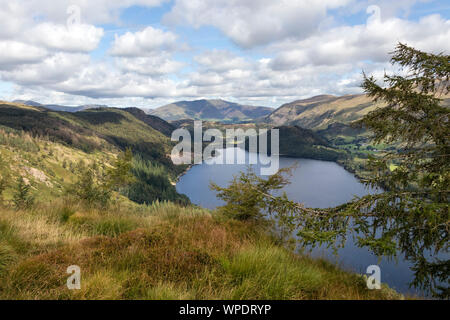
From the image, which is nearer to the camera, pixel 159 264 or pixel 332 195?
pixel 159 264

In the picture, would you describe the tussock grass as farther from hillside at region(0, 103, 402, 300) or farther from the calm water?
the calm water

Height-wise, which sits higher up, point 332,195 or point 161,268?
point 161,268

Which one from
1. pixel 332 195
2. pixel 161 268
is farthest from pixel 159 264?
pixel 332 195

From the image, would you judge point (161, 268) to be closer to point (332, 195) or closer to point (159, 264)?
point (159, 264)

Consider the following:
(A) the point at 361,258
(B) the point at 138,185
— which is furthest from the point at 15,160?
(A) the point at 361,258

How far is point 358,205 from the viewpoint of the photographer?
252 inches

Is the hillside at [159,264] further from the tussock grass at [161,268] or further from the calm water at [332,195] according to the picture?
the calm water at [332,195]

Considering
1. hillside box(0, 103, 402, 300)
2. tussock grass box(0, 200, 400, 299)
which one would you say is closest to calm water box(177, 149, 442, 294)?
hillside box(0, 103, 402, 300)

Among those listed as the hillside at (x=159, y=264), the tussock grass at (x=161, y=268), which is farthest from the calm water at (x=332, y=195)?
the tussock grass at (x=161, y=268)

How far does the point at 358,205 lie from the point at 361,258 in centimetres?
5975

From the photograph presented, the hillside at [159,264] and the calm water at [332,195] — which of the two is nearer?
the hillside at [159,264]

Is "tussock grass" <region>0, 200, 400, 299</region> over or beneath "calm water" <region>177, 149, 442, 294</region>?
over

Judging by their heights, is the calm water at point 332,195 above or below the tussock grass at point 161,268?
below

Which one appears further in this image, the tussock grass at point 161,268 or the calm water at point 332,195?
the calm water at point 332,195
